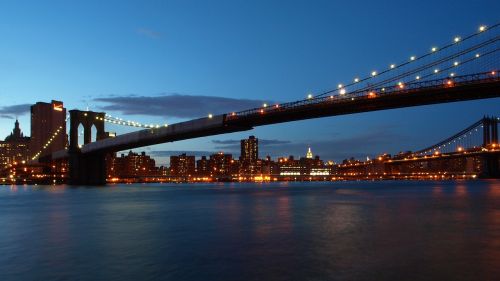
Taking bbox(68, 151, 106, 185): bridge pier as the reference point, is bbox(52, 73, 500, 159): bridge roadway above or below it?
above

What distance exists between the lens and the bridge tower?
78.8m

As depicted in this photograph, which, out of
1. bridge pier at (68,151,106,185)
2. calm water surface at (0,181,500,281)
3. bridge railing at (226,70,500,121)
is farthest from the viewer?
bridge pier at (68,151,106,185)

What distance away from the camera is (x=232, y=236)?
18156mm


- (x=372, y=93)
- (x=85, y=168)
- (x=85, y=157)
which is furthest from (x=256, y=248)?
(x=85, y=157)

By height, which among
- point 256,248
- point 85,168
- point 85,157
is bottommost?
point 256,248

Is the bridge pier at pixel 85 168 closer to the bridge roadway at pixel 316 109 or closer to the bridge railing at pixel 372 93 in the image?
the bridge roadway at pixel 316 109

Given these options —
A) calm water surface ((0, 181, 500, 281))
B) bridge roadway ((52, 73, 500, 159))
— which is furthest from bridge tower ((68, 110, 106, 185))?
calm water surface ((0, 181, 500, 281))

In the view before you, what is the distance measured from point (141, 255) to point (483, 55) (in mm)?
44793

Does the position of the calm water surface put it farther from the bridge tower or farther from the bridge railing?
the bridge tower

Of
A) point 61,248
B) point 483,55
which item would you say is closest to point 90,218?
point 61,248

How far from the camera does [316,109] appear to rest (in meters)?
51.3

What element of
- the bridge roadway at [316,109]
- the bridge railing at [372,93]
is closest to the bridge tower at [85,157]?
the bridge roadway at [316,109]

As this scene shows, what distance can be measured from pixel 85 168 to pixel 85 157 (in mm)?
1688

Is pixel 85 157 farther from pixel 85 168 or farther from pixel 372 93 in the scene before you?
pixel 372 93
